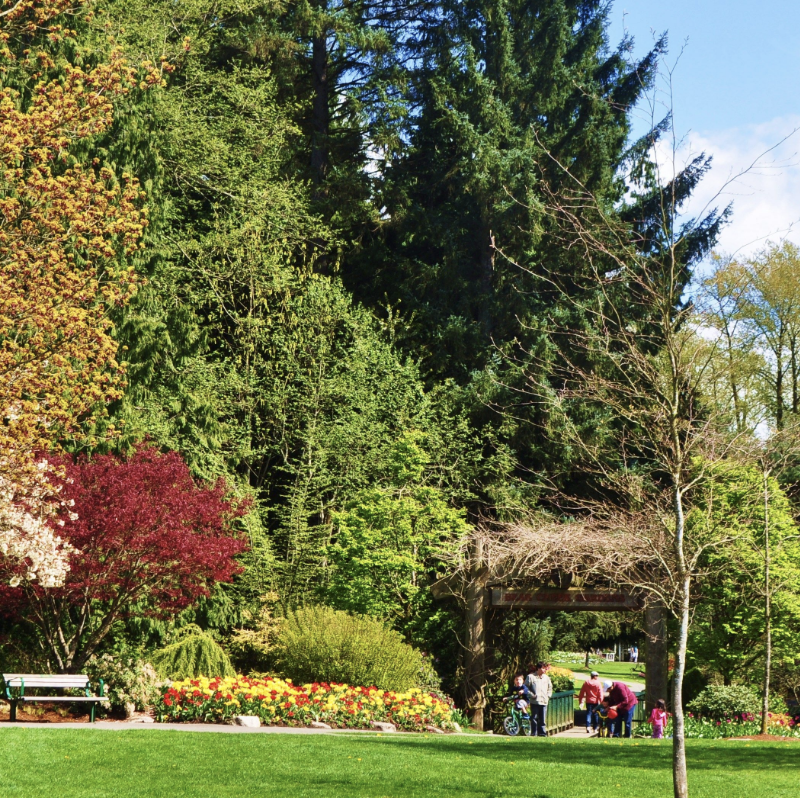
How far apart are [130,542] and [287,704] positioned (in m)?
3.14

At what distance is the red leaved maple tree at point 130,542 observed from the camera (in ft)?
46.4

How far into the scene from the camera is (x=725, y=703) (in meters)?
18.2

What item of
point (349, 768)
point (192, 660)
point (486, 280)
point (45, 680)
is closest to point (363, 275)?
point (486, 280)

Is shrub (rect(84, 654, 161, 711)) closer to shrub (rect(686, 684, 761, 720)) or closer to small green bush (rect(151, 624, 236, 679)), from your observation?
small green bush (rect(151, 624, 236, 679))

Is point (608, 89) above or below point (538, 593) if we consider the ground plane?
above

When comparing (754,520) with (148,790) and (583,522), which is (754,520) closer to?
(583,522)

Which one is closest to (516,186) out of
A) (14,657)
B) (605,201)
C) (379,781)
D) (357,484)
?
(605,201)

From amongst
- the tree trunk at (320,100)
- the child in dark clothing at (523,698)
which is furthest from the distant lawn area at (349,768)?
the tree trunk at (320,100)

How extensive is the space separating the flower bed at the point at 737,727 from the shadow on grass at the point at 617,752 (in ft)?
11.1

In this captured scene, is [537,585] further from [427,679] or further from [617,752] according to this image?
[617,752]

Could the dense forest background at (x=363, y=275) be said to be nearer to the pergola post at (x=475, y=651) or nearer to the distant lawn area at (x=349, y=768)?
the pergola post at (x=475, y=651)

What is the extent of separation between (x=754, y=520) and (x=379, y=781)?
12.7 metres

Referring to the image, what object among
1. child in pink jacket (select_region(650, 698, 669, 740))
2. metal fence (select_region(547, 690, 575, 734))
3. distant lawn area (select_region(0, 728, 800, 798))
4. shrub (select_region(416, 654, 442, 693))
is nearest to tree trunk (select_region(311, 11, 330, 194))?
shrub (select_region(416, 654, 442, 693))

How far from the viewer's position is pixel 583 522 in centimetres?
1722
